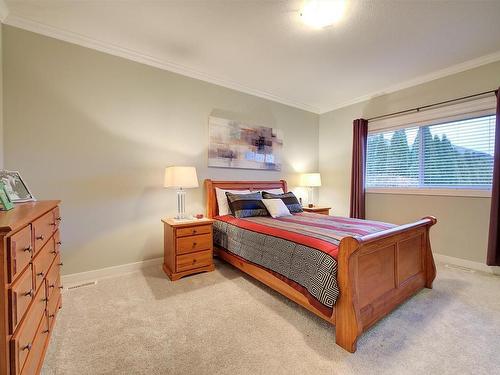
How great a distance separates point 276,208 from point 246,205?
0.40 meters

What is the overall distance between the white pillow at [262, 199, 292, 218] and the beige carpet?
3.29 ft

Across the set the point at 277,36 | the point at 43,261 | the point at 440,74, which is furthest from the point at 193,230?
the point at 440,74

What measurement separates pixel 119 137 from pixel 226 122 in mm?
1474

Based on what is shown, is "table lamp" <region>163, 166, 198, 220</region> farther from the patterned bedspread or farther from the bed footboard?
the bed footboard

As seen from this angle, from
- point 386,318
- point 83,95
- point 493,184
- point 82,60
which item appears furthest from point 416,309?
point 82,60

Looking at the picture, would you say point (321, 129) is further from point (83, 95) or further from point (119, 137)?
point (83, 95)

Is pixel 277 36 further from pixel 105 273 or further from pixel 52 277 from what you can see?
pixel 105 273

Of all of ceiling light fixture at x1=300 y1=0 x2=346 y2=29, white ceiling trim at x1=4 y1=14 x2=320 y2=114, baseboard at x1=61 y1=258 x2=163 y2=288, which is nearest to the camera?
ceiling light fixture at x1=300 y1=0 x2=346 y2=29

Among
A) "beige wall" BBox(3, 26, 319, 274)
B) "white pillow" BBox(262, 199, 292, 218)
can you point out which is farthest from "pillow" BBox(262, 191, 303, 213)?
"beige wall" BBox(3, 26, 319, 274)

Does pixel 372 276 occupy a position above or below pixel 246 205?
below

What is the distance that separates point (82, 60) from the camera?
2.49 metres

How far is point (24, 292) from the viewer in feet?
3.34

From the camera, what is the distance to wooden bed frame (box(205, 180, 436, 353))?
148cm

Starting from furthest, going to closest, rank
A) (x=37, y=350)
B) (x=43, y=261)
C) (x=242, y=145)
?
(x=242, y=145) < (x=43, y=261) < (x=37, y=350)
